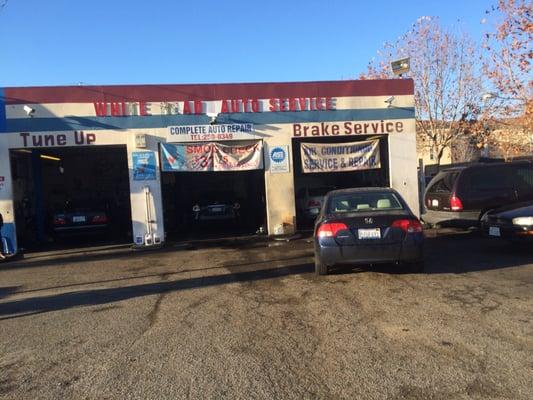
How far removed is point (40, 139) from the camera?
14422 mm

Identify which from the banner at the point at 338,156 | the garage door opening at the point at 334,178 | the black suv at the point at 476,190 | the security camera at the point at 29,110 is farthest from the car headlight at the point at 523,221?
the security camera at the point at 29,110

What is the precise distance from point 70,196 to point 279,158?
12.0 meters

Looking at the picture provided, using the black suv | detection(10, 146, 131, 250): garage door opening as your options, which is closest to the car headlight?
the black suv

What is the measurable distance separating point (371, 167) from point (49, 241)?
35.1ft

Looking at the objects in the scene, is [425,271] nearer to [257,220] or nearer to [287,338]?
[287,338]

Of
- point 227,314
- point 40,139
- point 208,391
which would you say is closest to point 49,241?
point 40,139

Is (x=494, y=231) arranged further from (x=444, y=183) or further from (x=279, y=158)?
(x=279, y=158)

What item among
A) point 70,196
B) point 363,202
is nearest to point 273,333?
point 363,202

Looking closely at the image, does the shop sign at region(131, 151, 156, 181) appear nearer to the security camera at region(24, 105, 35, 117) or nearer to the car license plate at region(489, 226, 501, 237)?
the security camera at region(24, 105, 35, 117)

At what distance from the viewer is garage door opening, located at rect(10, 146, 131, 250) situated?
1605 cm

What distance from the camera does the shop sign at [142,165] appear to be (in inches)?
587

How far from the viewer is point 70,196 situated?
76.7 ft

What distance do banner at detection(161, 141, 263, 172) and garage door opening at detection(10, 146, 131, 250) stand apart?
82.4 inches

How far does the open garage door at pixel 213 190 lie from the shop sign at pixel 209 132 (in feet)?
0.66
